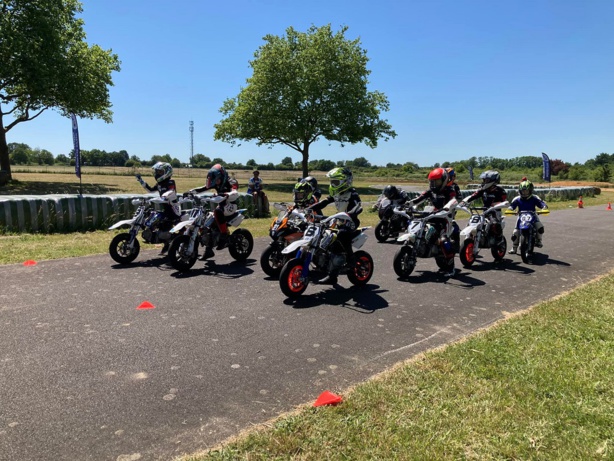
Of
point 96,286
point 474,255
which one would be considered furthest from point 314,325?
point 474,255

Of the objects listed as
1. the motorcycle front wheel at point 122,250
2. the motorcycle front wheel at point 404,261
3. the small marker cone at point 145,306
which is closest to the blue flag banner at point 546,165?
→ the motorcycle front wheel at point 404,261

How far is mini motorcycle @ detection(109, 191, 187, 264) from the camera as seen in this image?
926 centimetres

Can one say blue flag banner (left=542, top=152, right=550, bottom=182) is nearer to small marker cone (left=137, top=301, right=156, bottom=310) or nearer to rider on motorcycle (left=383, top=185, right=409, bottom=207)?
rider on motorcycle (left=383, top=185, right=409, bottom=207)

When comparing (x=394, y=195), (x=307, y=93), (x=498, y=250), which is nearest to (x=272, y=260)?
(x=498, y=250)

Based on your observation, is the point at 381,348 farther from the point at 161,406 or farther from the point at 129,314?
the point at 129,314

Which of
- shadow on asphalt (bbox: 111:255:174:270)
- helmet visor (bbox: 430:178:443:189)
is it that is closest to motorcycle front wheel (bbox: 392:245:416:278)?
helmet visor (bbox: 430:178:443:189)

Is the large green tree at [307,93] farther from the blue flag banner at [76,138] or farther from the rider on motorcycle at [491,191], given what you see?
the rider on motorcycle at [491,191]

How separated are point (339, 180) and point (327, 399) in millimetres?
4400

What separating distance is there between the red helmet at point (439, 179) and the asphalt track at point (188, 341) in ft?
6.00

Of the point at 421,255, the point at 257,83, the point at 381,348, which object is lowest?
the point at 381,348

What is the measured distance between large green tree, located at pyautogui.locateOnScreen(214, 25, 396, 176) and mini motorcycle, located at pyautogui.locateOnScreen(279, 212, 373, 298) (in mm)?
37326

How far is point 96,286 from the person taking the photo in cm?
750

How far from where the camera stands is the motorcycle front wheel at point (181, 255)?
8.52m

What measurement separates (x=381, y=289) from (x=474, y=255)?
3332 millimetres
